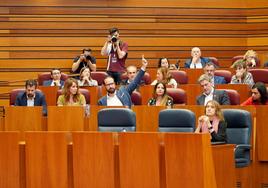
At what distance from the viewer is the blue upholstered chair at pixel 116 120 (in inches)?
267

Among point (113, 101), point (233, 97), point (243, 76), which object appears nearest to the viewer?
point (233, 97)

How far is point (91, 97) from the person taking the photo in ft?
28.2

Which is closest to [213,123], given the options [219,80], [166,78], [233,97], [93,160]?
[93,160]

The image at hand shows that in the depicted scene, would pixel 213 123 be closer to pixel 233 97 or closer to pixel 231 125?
pixel 231 125

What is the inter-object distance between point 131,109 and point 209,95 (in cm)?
94

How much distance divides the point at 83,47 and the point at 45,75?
A: 1420 mm

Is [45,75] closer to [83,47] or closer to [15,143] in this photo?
[83,47]

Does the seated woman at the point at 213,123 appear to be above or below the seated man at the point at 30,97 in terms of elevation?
below

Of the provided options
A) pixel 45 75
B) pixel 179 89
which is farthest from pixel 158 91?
pixel 45 75

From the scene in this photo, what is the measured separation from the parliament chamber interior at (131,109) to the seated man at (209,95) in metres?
0.13

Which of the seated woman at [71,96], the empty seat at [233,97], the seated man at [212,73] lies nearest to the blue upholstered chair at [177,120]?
the empty seat at [233,97]

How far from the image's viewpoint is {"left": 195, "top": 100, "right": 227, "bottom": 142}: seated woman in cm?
615

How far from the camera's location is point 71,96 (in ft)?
25.9

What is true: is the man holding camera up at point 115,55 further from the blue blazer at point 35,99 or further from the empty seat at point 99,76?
the blue blazer at point 35,99
